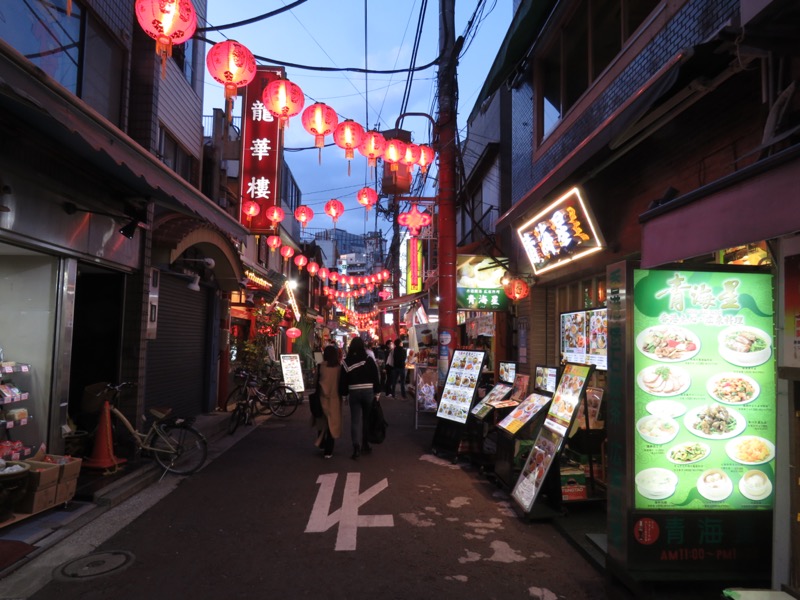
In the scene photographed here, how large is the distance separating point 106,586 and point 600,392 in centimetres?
571

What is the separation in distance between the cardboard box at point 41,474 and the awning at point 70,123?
3.33 meters

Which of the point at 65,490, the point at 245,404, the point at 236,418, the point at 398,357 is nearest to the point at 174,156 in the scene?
the point at 245,404

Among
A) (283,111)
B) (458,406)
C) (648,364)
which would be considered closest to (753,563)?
(648,364)

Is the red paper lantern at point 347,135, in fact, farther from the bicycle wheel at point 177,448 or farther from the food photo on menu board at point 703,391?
the food photo on menu board at point 703,391

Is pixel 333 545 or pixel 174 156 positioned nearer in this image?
pixel 333 545

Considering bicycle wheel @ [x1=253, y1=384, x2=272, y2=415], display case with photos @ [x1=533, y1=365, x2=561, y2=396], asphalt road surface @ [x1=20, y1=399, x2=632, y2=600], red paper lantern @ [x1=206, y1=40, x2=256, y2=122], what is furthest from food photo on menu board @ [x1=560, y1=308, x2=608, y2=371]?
bicycle wheel @ [x1=253, y1=384, x2=272, y2=415]

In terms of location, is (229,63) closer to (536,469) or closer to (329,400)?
(329,400)

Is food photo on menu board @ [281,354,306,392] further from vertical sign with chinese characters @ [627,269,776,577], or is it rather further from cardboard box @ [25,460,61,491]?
vertical sign with chinese characters @ [627,269,776,577]

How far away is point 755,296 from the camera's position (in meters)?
4.19

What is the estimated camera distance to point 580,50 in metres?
9.67

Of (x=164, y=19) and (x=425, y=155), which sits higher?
(x=425, y=155)

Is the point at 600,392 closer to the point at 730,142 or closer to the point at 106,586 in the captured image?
the point at 730,142

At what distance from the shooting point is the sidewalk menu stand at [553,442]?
18.4 feet

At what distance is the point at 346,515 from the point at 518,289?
6717 millimetres
